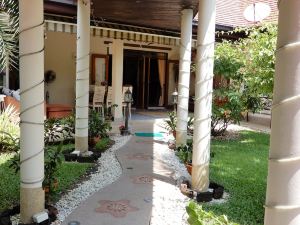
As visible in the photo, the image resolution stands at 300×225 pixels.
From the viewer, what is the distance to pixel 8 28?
5648 millimetres

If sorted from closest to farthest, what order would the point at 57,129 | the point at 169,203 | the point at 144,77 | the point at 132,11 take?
the point at 169,203
the point at 57,129
the point at 132,11
the point at 144,77

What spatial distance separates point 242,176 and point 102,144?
4424 mm

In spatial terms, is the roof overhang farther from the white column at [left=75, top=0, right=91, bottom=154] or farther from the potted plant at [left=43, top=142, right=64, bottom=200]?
the potted plant at [left=43, top=142, right=64, bottom=200]

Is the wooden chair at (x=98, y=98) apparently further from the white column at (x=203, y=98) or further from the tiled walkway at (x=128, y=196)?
the white column at (x=203, y=98)

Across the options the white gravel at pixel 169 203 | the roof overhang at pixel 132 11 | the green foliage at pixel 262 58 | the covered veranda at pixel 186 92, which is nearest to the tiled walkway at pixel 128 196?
the white gravel at pixel 169 203

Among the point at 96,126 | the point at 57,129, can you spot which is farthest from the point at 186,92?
the point at 57,129

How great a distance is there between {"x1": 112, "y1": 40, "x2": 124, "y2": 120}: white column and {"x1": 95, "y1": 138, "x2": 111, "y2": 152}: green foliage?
16.0ft

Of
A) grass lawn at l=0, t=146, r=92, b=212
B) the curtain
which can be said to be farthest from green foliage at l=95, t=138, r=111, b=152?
the curtain

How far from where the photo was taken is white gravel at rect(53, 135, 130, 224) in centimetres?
579

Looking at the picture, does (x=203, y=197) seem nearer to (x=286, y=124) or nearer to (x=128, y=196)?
(x=128, y=196)

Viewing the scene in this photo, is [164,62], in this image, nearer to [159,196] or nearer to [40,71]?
[159,196]

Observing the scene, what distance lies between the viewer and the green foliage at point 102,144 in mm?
10228

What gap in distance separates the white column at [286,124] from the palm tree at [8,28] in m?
4.68

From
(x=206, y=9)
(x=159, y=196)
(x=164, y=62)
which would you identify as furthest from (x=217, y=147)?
(x=164, y=62)
